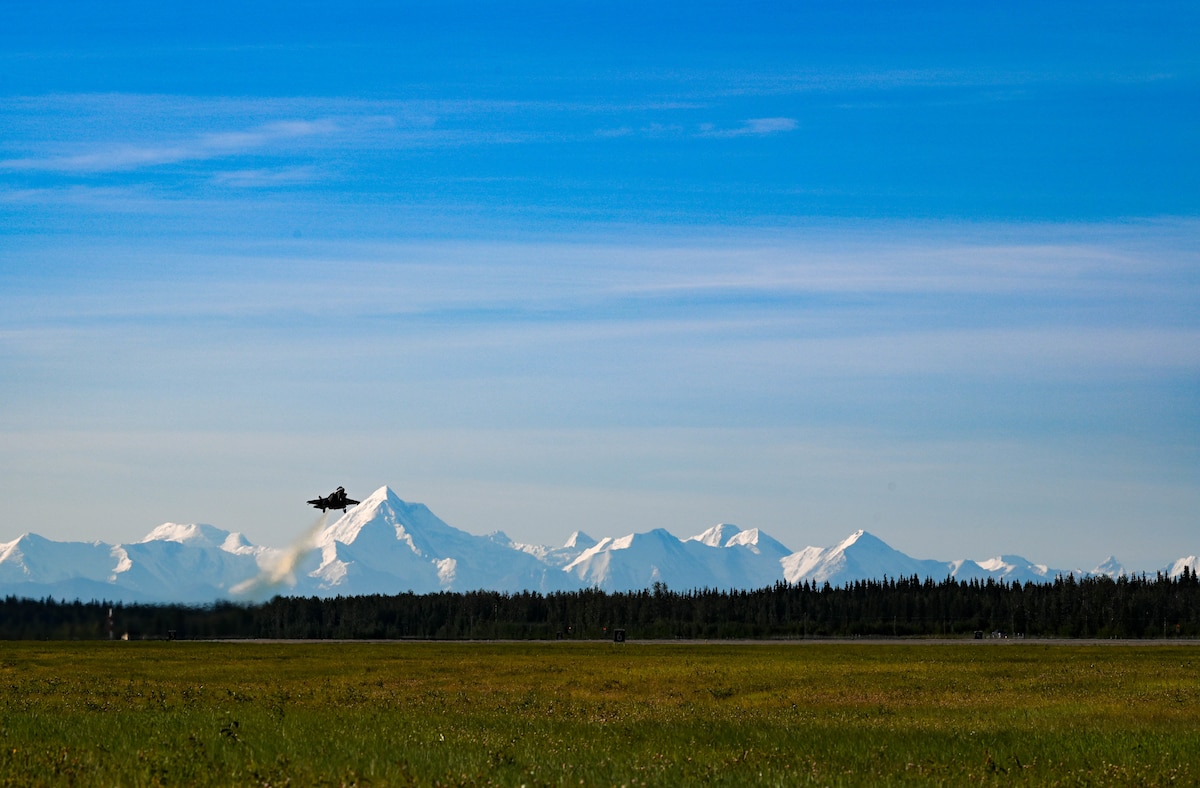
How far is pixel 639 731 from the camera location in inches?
1171

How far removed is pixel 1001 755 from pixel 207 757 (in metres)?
14.2

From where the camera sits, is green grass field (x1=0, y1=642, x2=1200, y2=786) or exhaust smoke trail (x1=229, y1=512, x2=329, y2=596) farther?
exhaust smoke trail (x1=229, y1=512, x2=329, y2=596)

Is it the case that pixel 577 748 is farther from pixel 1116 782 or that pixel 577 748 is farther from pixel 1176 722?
pixel 1176 722

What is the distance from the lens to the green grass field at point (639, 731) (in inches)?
786

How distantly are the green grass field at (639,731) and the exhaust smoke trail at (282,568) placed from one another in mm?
20285

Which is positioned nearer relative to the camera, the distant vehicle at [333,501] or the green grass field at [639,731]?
the green grass field at [639,731]

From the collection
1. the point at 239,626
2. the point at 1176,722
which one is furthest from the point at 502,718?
the point at 239,626

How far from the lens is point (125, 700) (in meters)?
40.9

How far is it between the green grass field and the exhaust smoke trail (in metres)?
20.3

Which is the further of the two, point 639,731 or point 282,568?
point 282,568

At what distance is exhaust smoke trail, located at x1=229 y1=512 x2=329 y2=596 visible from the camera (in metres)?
90.7

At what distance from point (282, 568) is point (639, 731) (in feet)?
237

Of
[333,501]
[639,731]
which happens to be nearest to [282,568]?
[333,501]

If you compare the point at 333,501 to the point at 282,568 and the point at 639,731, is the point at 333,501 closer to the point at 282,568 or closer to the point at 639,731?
the point at 282,568
